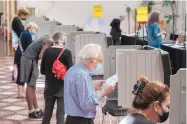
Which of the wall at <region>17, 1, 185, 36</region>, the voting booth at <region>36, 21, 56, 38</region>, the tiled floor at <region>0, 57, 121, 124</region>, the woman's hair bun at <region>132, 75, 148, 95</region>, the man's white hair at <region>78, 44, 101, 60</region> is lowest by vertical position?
the tiled floor at <region>0, 57, 121, 124</region>

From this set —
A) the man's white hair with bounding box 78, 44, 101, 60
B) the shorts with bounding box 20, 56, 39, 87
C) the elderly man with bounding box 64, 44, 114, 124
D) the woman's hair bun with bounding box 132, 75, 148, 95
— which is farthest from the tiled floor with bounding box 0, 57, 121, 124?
the woman's hair bun with bounding box 132, 75, 148, 95

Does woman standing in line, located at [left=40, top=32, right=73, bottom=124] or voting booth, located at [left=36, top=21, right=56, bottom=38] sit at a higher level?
voting booth, located at [left=36, top=21, right=56, bottom=38]

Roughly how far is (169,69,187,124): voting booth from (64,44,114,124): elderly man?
25.2 inches

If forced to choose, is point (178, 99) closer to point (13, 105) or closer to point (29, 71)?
point (29, 71)

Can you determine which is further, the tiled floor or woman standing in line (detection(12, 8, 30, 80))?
woman standing in line (detection(12, 8, 30, 80))

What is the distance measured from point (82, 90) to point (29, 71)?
249 cm

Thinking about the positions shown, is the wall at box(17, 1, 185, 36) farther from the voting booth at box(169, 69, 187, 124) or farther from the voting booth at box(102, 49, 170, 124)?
the voting booth at box(169, 69, 187, 124)

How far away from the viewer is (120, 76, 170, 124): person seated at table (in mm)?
2162

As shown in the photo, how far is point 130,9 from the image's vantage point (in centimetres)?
1307

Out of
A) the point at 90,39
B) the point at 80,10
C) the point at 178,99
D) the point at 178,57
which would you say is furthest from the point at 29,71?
the point at 80,10

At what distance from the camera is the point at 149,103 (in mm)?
2176

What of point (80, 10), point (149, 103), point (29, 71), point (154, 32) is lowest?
point (29, 71)

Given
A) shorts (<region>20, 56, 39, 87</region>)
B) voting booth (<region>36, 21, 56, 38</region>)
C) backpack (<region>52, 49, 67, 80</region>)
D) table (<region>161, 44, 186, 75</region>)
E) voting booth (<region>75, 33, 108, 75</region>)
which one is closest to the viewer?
backpack (<region>52, 49, 67, 80</region>)

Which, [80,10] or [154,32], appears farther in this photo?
[80,10]
